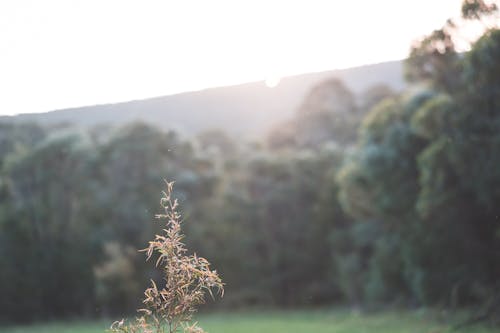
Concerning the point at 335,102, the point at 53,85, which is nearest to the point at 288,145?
the point at 335,102

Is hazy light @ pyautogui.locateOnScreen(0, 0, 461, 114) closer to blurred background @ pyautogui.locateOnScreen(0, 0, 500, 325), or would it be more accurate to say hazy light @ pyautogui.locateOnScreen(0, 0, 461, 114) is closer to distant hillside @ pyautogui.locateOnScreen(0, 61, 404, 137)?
blurred background @ pyautogui.locateOnScreen(0, 0, 500, 325)

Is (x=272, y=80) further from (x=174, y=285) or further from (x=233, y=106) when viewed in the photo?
(x=174, y=285)

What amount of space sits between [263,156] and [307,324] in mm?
9419

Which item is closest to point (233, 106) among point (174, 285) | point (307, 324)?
point (307, 324)

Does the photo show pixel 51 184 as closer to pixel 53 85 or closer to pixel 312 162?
pixel 312 162

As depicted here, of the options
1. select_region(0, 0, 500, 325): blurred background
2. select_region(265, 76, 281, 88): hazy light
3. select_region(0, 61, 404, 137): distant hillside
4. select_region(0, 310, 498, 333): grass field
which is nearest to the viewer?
select_region(0, 0, 500, 325): blurred background

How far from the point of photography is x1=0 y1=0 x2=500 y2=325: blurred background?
12414 mm

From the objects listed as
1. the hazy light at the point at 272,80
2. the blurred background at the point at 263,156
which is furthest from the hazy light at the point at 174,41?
the hazy light at the point at 272,80

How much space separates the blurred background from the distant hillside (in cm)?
15

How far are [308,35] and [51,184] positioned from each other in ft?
50.1

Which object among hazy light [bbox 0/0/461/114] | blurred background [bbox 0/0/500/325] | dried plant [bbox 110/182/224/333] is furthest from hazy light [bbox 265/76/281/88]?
dried plant [bbox 110/182/224/333]

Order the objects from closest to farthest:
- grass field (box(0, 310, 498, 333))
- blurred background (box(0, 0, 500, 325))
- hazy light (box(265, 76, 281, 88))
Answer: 1. blurred background (box(0, 0, 500, 325))
2. grass field (box(0, 310, 498, 333))
3. hazy light (box(265, 76, 281, 88))

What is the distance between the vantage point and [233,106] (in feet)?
104

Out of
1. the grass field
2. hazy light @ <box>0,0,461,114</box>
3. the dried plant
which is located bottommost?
the grass field
